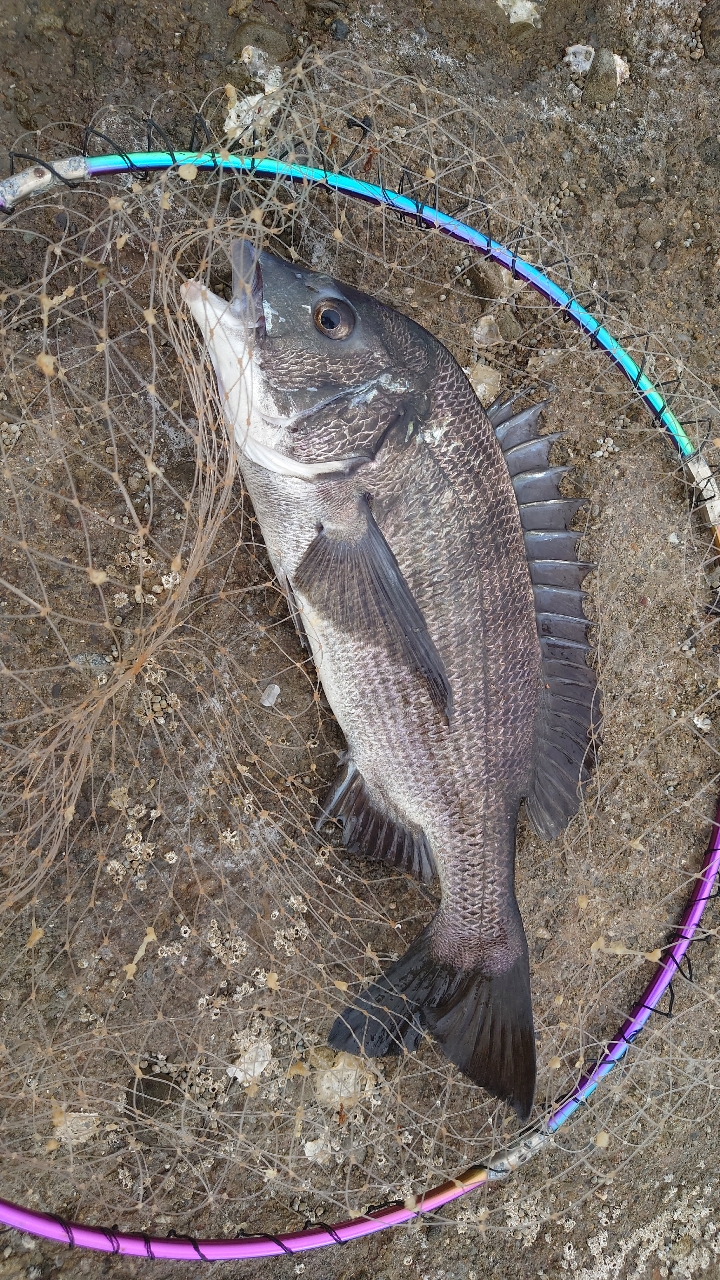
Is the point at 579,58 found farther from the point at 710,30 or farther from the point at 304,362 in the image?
the point at 304,362

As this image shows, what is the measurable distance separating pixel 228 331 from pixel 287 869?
1628mm

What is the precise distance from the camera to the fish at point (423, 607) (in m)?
2.05

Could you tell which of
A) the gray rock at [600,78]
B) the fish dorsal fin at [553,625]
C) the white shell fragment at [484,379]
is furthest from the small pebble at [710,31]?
the fish dorsal fin at [553,625]

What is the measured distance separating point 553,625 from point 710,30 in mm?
2293

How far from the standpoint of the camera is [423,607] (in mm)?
2160

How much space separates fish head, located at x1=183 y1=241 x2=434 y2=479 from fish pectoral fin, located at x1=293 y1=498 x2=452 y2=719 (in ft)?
0.63

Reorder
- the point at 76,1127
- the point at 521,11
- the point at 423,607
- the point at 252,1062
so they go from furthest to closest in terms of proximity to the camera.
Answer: the point at 521,11 < the point at 252,1062 < the point at 76,1127 < the point at 423,607

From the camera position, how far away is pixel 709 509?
8.73ft

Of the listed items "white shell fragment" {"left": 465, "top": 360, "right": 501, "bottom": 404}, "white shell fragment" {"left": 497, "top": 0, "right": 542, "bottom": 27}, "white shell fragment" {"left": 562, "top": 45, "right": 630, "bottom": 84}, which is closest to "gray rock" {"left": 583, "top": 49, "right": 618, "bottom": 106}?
"white shell fragment" {"left": 562, "top": 45, "right": 630, "bottom": 84}

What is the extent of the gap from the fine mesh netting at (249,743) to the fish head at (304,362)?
14 cm

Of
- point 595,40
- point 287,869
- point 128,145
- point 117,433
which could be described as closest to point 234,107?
point 128,145

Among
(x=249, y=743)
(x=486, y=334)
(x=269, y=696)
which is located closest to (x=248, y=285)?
(x=486, y=334)

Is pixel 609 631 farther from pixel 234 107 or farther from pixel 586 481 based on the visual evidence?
pixel 234 107

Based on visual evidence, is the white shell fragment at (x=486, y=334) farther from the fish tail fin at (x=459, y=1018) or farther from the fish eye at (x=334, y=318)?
the fish tail fin at (x=459, y=1018)
